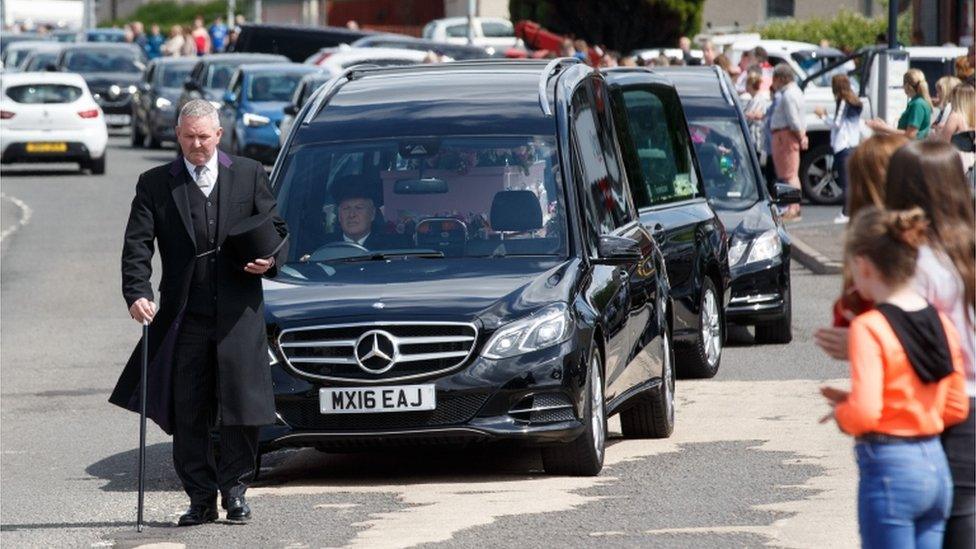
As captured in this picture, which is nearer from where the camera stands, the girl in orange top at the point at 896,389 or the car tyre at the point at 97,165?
the girl in orange top at the point at 896,389

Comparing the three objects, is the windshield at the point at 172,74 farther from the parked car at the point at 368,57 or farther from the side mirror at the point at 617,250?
the side mirror at the point at 617,250

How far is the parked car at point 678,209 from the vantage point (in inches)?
530

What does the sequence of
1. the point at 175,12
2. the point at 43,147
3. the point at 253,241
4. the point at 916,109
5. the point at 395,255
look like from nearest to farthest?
the point at 253,241 → the point at 395,255 → the point at 916,109 → the point at 43,147 → the point at 175,12

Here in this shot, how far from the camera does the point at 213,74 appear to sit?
1635 inches

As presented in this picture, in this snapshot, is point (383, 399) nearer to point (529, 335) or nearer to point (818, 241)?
point (529, 335)

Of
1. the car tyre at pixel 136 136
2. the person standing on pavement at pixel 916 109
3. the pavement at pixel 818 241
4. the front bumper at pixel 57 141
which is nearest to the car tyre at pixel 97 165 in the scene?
the front bumper at pixel 57 141

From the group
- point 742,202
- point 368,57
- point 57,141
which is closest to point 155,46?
point 368,57

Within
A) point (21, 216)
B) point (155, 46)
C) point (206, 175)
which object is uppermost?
point (206, 175)

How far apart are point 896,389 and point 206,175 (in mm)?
4296

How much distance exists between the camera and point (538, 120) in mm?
10961

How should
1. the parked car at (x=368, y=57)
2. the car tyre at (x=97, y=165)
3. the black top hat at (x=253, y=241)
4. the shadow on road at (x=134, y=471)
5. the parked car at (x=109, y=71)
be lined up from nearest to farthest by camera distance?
the black top hat at (x=253, y=241), the shadow on road at (x=134, y=471), the car tyre at (x=97, y=165), the parked car at (x=368, y=57), the parked car at (x=109, y=71)

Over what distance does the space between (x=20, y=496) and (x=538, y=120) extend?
301 cm

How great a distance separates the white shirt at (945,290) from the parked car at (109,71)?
144 ft

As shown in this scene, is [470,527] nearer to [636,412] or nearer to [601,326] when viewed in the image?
[601,326]
